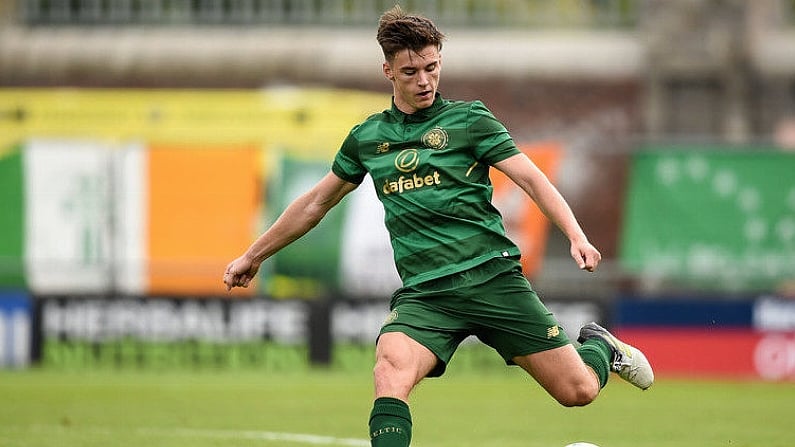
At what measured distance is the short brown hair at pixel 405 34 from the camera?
7.28 m

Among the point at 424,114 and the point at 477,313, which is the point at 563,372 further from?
the point at 424,114

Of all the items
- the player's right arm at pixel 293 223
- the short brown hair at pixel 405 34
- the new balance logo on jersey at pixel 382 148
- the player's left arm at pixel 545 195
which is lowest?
the player's right arm at pixel 293 223

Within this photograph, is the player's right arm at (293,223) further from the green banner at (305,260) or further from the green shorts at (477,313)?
the green banner at (305,260)

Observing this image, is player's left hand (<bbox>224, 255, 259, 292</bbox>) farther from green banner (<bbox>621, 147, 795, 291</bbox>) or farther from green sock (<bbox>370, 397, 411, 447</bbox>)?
green banner (<bbox>621, 147, 795, 291</bbox>)

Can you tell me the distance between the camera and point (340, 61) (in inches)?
912

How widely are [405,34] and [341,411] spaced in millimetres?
5906

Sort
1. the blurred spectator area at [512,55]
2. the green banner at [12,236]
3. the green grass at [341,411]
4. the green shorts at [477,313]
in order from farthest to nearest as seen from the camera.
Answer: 1. the blurred spectator area at [512,55]
2. the green banner at [12,236]
3. the green grass at [341,411]
4. the green shorts at [477,313]

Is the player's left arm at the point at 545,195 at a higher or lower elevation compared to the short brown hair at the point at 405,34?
lower

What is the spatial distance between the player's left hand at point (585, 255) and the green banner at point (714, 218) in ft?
34.9

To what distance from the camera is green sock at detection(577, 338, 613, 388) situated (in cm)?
796

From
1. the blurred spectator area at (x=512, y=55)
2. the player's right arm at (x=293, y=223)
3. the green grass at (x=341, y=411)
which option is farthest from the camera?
the blurred spectator area at (x=512, y=55)

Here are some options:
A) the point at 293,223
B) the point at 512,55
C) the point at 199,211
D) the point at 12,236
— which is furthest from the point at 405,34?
the point at 512,55

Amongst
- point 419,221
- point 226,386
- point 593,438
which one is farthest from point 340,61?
point 419,221

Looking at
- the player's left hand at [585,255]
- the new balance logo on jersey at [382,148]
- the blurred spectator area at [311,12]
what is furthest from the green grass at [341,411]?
the blurred spectator area at [311,12]
